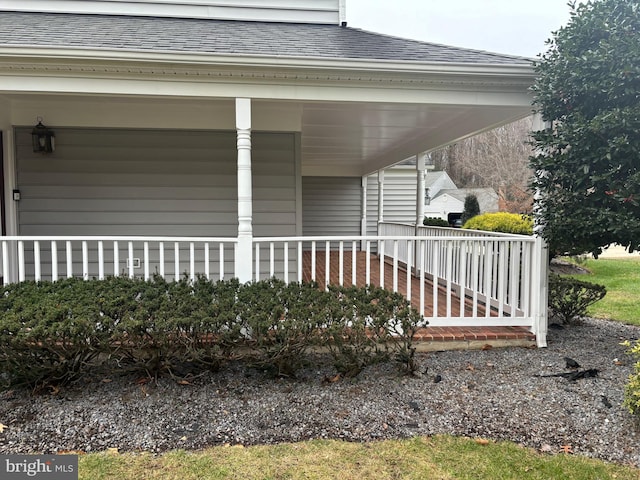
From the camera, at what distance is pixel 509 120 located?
16.4ft

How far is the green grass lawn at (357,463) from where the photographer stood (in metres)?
2.36

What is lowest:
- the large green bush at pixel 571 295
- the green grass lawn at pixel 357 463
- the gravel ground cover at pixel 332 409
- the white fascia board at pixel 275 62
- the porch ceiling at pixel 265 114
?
the green grass lawn at pixel 357 463

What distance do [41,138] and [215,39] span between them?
7.76ft

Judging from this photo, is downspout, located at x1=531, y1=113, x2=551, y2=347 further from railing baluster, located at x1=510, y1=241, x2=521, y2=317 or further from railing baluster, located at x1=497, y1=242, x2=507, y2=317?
railing baluster, located at x1=497, y1=242, x2=507, y2=317

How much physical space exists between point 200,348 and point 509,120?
4094 mm

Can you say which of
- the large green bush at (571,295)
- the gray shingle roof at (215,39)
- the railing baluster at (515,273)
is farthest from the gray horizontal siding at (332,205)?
the railing baluster at (515,273)

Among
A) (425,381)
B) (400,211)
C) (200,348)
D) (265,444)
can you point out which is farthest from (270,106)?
(400,211)

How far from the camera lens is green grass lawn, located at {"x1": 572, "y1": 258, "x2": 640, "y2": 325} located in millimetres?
6137

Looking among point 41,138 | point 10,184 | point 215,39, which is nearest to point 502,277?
point 215,39

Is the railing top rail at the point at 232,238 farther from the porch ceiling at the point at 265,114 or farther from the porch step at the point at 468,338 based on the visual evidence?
the porch ceiling at the point at 265,114

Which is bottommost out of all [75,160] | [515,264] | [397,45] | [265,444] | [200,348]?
[265,444]

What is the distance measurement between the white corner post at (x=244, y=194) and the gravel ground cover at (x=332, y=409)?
91 centimetres

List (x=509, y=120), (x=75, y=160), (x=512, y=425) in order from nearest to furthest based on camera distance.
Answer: (x=512, y=425) → (x=509, y=120) → (x=75, y=160)

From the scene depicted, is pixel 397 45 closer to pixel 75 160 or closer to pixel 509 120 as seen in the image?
pixel 509 120
